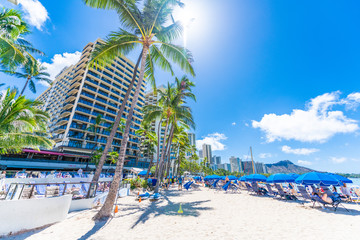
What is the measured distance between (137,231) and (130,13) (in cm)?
991

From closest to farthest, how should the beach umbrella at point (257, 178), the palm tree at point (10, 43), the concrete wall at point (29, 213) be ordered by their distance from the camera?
the concrete wall at point (29, 213) < the palm tree at point (10, 43) < the beach umbrella at point (257, 178)

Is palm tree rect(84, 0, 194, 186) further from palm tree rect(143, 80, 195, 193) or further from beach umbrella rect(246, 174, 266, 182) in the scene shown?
beach umbrella rect(246, 174, 266, 182)

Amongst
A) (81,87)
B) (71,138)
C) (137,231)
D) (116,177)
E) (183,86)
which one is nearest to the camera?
(137,231)

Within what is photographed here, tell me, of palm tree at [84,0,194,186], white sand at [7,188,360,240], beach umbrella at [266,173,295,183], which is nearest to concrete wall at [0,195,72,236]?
white sand at [7,188,360,240]

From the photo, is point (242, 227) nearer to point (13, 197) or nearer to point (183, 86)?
point (13, 197)

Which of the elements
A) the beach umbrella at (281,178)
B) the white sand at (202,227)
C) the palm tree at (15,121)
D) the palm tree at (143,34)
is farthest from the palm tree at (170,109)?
the white sand at (202,227)

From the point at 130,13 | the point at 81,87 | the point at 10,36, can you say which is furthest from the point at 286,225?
the point at 81,87

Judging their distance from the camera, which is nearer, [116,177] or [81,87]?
[116,177]

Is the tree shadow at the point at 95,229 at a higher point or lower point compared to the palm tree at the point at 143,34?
lower

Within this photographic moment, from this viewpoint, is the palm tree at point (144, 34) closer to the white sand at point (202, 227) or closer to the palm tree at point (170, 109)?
the white sand at point (202, 227)

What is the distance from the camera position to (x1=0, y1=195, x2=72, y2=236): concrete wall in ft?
15.0

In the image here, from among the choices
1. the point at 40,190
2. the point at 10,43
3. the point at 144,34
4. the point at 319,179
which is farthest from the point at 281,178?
the point at 10,43

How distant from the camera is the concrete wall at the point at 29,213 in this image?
4.57 metres

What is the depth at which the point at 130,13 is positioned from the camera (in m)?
8.06
